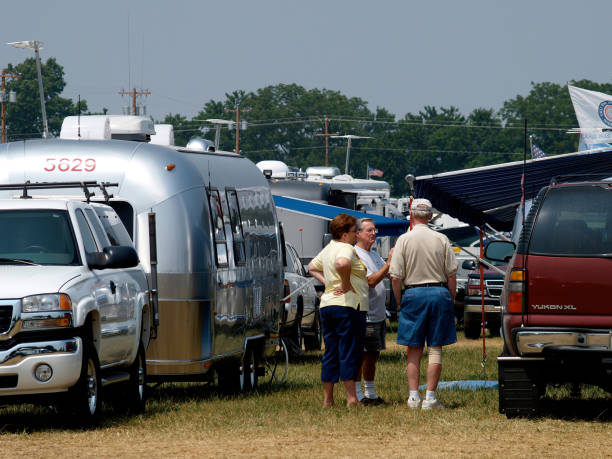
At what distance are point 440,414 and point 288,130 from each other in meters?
133

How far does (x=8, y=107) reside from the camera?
110875mm

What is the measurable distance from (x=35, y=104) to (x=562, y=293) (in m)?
108

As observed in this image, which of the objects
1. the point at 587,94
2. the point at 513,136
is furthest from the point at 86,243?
the point at 513,136

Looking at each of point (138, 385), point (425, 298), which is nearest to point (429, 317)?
point (425, 298)

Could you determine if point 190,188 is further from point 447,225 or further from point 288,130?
point 288,130

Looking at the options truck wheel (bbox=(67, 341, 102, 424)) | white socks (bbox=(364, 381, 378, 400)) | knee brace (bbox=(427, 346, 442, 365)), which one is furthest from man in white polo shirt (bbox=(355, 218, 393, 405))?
truck wheel (bbox=(67, 341, 102, 424))

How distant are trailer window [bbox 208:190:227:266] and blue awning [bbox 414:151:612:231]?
537 cm

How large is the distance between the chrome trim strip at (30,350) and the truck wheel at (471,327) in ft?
49.6

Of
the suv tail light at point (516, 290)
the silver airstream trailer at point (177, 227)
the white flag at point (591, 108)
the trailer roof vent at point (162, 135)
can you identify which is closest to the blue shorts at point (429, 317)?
the suv tail light at point (516, 290)

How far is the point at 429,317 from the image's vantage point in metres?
11.8

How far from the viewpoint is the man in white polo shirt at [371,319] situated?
41.0ft

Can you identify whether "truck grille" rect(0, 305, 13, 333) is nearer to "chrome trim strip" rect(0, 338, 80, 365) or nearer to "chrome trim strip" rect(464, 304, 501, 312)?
"chrome trim strip" rect(0, 338, 80, 365)

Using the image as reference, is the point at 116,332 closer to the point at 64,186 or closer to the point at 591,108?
the point at 64,186

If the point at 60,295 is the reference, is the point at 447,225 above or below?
below
